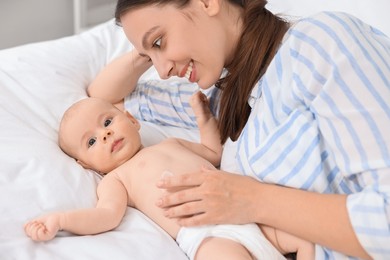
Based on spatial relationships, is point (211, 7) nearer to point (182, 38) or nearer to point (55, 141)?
point (182, 38)

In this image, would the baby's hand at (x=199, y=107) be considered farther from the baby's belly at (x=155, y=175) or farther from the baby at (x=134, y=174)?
the baby's belly at (x=155, y=175)

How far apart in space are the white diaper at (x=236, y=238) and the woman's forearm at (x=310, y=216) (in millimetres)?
31

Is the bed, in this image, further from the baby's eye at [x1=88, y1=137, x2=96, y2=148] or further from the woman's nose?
the woman's nose

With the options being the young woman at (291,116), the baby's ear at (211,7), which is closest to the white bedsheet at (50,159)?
the young woman at (291,116)

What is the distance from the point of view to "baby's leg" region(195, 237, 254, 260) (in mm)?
965

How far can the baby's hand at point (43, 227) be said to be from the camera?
985mm

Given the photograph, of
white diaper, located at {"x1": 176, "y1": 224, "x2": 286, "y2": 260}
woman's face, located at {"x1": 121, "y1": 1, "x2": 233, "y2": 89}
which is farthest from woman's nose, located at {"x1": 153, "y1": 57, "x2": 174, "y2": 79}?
white diaper, located at {"x1": 176, "y1": 224, "x2": 286, "y2": 260}

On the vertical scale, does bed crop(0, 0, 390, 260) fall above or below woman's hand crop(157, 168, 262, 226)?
below

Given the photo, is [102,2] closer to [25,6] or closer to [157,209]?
[25,6]

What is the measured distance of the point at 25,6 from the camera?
8.39ft

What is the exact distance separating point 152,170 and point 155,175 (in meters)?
0.02

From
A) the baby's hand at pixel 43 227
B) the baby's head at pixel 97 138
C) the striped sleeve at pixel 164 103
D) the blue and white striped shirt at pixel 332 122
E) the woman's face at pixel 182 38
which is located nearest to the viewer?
the blue and white striped shirt at pixel 332 122

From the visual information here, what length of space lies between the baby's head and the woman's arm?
0.26m

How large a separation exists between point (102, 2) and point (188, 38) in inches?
70.3
